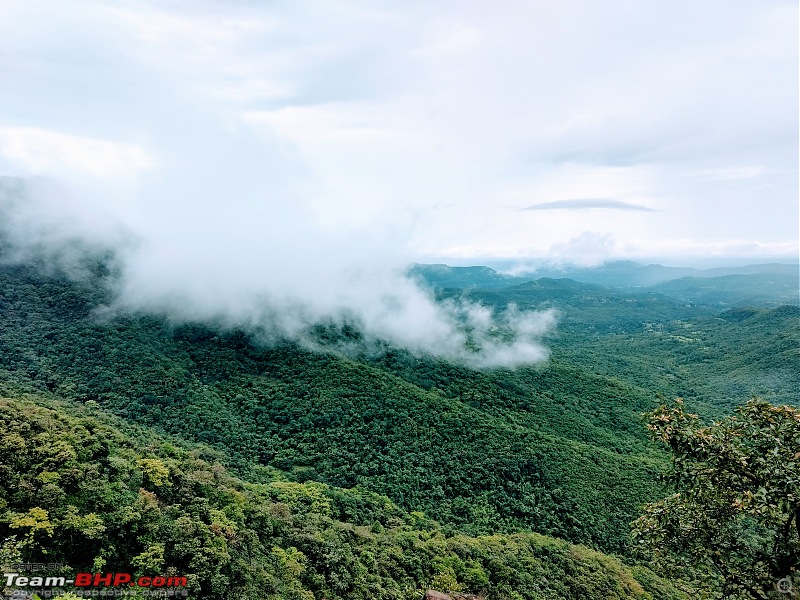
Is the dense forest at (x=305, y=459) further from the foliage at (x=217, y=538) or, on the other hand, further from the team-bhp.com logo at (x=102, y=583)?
the team-bhp.com logo at (x=102, y=583)

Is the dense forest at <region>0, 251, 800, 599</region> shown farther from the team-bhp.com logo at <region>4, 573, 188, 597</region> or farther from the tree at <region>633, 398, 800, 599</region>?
the tree at <region>633, 398, 800, 599</region>

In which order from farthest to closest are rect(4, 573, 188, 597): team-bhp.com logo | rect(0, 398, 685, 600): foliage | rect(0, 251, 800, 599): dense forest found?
rect(0, 251, 800, 599): dense forest, rect(0, 398, 685, 600): foliage, rect(4, 573, 188, 597): team-bhp.com logo

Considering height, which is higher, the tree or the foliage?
the tree

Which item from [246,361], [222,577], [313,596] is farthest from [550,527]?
[246,361]

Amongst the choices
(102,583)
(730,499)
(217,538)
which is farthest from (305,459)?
(730,499)

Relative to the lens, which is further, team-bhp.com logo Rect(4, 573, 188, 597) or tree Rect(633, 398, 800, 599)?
team-bhp.com logo Rect(4, 573, 188, 597)

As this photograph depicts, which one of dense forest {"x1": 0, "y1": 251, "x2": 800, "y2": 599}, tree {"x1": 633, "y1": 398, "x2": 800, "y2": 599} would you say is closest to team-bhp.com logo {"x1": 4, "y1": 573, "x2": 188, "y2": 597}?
dense forest {"x1": 0, "y1": 251, "x2": 800, "y2": 599}

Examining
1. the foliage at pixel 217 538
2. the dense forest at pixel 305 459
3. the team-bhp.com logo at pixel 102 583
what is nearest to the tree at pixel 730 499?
the dense forest at pixel 305 459

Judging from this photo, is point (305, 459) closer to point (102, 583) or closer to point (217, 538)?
point (217, 538)
